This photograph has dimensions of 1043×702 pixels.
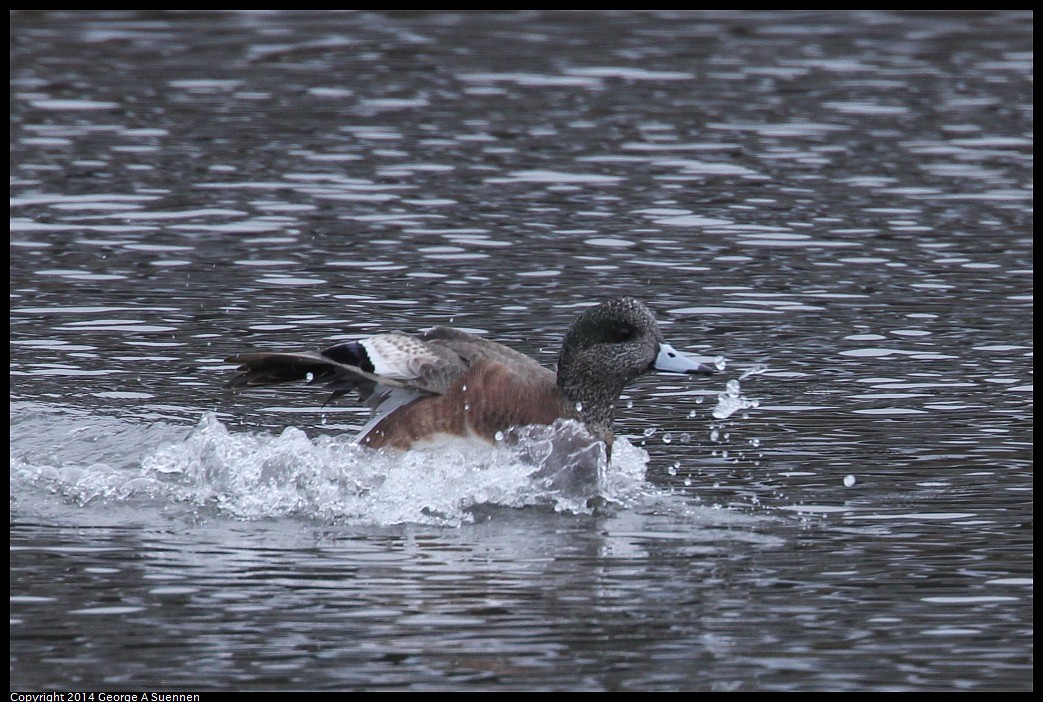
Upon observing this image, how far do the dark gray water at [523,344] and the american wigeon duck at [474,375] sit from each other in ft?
0.66

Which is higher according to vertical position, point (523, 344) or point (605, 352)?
point (605, 352)

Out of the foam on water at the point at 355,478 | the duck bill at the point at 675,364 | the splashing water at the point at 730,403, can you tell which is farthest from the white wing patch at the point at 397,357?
the splashing water at the point at 730,403

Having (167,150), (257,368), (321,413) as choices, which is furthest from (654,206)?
(257,368)

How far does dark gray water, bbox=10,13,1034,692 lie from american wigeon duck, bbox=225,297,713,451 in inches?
7.9

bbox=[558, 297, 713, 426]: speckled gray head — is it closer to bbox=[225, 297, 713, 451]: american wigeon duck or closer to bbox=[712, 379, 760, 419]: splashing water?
bbox=[225, 297, 713, 451]: american wigeon duck

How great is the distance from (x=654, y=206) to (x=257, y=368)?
803 cm

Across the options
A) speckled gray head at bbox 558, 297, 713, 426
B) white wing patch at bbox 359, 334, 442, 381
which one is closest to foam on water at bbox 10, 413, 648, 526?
speckled gray head at bbox 558, 297, 713, 426

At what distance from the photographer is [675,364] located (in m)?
9.18

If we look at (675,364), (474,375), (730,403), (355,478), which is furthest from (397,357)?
(730,403)

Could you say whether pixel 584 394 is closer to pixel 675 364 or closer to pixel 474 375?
pixel 675 364

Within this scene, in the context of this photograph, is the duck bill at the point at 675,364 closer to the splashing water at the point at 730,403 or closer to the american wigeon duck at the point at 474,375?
the american wigeon duck at the point at 474,375

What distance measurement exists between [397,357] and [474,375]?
36 cm

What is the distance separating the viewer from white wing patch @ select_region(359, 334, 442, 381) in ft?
29.3

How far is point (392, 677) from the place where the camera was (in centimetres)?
639
